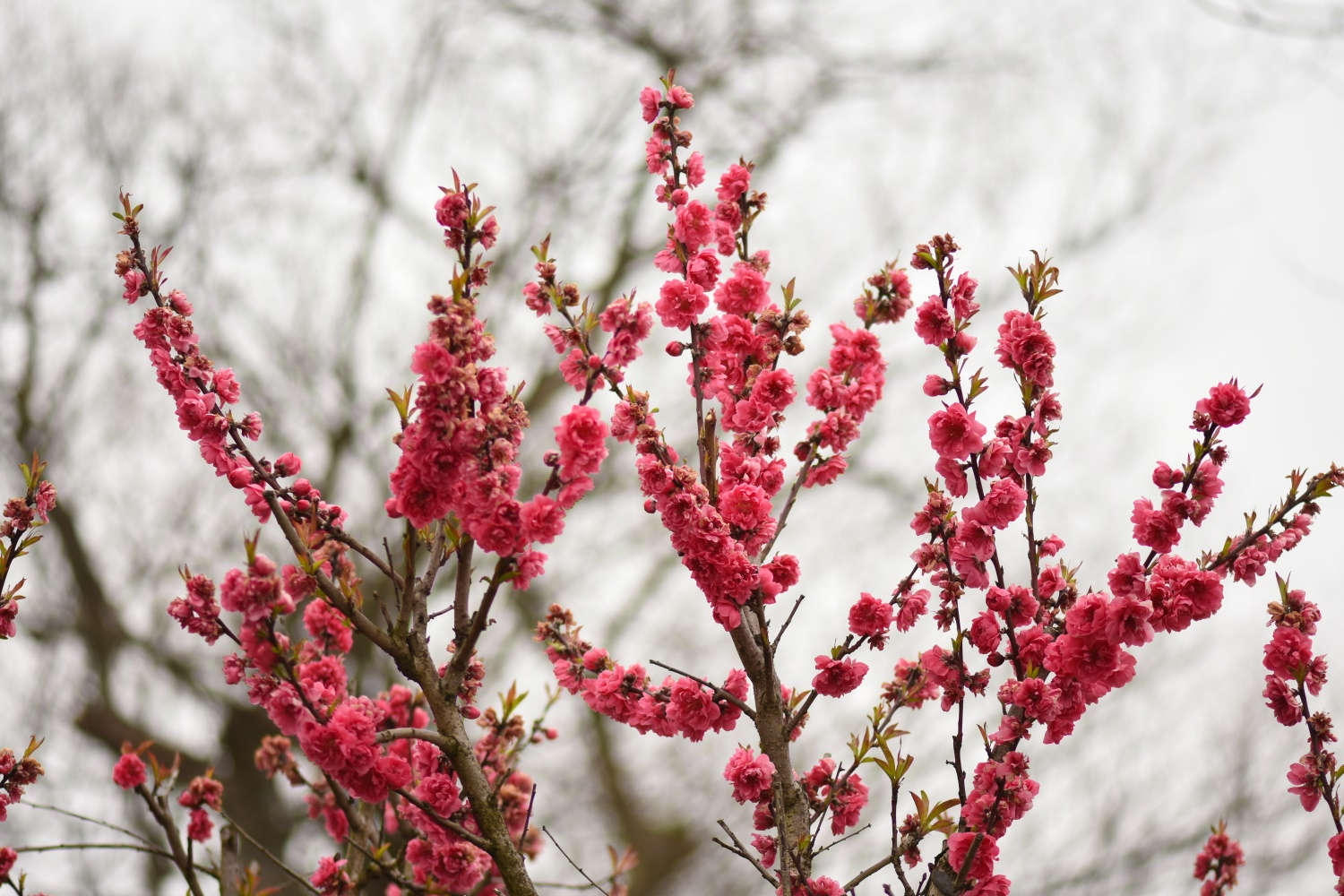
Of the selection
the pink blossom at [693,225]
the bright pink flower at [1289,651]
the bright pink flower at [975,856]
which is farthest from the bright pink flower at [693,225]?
the bright pink flower at [1289,651]

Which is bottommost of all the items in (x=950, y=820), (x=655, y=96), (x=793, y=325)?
(x=950, y=820)

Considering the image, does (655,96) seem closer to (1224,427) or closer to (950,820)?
(1224,427)

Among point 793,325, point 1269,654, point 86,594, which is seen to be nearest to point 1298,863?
point 1269,654

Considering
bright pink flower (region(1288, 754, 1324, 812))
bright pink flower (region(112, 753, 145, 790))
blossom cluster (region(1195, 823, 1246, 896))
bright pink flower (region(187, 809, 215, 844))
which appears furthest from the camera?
Answer: bright pink flower (region(187, 809, 215, 844))

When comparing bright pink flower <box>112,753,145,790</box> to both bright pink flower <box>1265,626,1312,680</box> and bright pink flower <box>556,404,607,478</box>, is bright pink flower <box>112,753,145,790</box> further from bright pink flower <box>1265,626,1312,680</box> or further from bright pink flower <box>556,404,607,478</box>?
bright pink flower <box>1265,626,1312,680</box>

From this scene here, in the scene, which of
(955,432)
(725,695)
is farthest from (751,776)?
(955,432)

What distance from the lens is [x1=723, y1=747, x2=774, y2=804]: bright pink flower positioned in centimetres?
Result: 214

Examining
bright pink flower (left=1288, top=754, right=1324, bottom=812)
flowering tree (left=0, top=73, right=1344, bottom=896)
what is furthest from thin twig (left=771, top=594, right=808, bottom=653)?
bright pink flower (left=1288, top=754, right=1324, bottom=812)

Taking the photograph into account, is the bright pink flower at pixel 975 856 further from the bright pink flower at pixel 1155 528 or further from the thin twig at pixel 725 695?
the bright pink flower at pixel 1155 528

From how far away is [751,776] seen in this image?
2137 millimetres

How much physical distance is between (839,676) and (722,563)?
16.2 inches

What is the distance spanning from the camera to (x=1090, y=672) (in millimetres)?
2043

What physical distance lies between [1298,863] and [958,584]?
943 cm

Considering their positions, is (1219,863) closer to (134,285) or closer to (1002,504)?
(1002,504)
